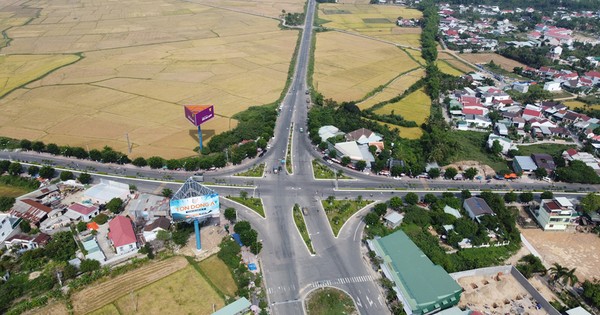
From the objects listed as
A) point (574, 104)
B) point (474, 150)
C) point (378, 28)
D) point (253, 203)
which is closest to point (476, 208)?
point (474, 150)

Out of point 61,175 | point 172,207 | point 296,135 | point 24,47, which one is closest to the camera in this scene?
point 172,207

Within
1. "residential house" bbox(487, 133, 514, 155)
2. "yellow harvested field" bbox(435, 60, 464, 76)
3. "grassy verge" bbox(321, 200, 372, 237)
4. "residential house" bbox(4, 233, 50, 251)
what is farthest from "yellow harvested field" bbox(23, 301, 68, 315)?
"yellow harvested field" bbox(435, 60, 464, 76)

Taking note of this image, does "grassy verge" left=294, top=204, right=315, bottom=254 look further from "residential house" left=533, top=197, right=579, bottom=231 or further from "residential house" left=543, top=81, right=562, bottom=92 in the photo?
"residential house" left=543, top=81, right=562, bottom=92

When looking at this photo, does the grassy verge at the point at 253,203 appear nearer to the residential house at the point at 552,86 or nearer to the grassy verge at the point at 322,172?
the grassy verge at the point at 322,172

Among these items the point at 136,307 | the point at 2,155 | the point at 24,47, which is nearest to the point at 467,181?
the point at 136,307

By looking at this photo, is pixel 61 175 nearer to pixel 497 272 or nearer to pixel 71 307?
pixel 71 307

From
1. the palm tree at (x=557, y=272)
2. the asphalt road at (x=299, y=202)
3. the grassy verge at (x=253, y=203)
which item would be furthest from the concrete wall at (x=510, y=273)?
the grassy verge at (x=253, y=203)

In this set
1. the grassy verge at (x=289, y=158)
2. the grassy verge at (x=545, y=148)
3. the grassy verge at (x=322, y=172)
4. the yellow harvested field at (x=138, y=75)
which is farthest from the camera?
the yellow harvested field at (x=138, y=75)
